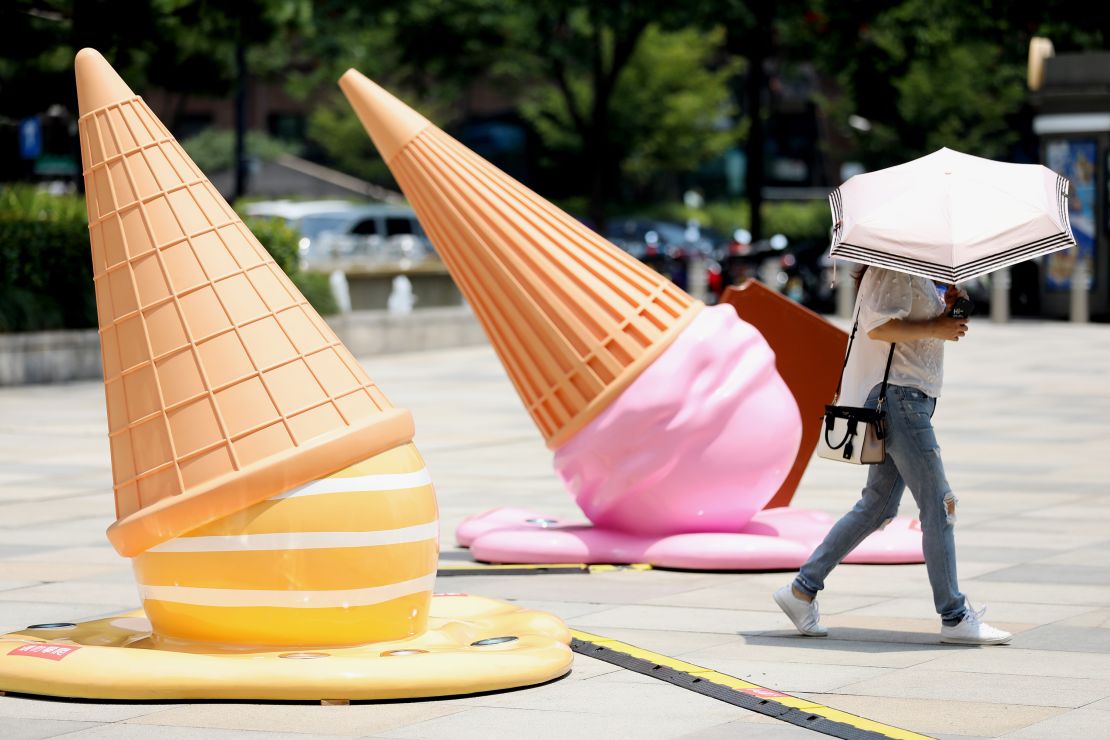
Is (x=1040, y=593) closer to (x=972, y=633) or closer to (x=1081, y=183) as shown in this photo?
(x=972, y=633)

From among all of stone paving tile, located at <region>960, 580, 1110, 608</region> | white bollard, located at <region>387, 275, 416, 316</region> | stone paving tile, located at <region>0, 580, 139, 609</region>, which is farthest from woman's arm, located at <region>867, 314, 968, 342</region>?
white bollard, located at <region>387, 275, 416, 316</region>

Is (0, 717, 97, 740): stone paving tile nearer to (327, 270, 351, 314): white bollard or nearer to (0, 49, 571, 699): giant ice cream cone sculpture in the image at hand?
(0, 49, 571, 699): giant ice cream cone sculpture

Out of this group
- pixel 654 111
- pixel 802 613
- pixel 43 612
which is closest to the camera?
pixel 802 613

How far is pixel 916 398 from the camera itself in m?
6.43

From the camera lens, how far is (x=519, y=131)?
5650cm

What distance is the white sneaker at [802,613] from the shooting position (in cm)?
658

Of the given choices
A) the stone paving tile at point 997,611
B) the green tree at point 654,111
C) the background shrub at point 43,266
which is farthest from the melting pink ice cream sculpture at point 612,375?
the green tree at point 654,111

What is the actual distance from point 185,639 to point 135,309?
1086 millimetres

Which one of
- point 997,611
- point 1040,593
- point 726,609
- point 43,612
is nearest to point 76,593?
point 43,612

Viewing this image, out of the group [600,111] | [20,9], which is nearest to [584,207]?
[600,111]

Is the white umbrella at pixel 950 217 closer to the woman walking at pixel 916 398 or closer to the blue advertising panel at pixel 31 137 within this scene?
the woman walking at pixel 916 398

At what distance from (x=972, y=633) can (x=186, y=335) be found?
2970 mm

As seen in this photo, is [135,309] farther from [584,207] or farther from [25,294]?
[584,207]

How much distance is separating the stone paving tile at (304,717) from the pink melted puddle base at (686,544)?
110 inches
